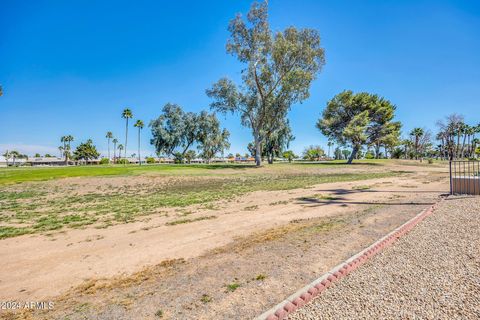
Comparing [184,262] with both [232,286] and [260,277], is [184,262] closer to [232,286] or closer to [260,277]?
[232,286]

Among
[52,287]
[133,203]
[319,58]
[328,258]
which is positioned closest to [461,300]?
[328,258]

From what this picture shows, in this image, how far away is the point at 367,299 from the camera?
3.67m

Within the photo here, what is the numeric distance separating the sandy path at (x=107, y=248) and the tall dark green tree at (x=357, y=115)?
49143mm

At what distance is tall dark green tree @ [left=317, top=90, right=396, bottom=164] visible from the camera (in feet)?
179

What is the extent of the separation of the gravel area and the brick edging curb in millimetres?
96

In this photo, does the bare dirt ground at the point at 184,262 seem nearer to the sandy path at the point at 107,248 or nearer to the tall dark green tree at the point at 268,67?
the sandy path at the point at 107,248

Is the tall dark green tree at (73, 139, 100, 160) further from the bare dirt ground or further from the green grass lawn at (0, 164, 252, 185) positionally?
the bare dirt ground

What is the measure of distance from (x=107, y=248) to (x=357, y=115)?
56.3 m

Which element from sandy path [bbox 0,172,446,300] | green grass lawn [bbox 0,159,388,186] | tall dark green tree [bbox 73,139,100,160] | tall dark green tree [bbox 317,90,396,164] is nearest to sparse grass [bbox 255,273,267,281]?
sandy path [bbox 0,172,446,300]

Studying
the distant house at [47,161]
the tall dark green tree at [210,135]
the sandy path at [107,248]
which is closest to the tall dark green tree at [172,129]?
the tall dark green tree at [210,135]

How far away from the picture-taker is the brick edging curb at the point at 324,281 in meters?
3.38

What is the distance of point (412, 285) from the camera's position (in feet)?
13.2

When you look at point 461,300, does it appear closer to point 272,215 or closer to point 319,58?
point 272,215

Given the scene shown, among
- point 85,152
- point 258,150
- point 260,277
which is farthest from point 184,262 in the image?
point 85,152
